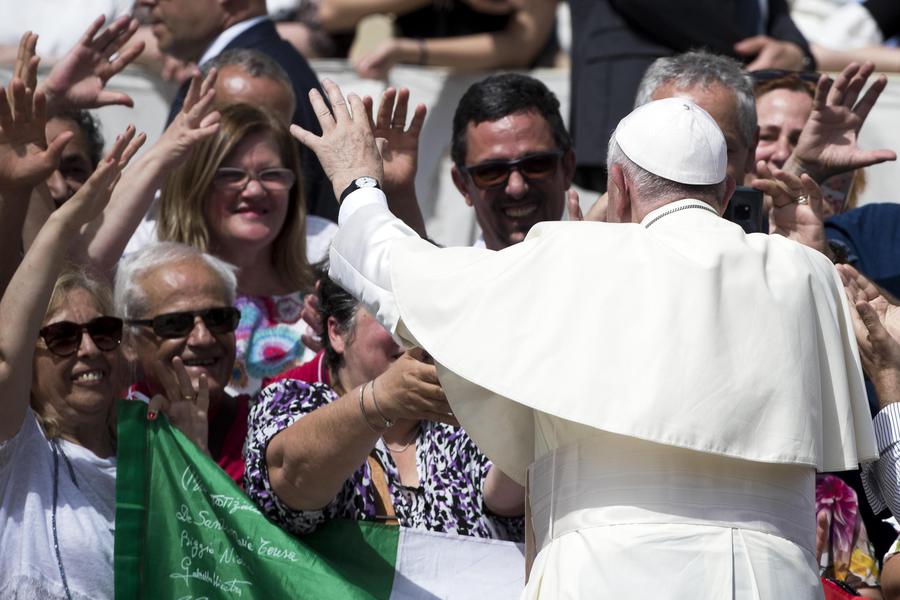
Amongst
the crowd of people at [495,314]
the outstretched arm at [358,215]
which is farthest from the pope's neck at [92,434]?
the outstretched arm at [358,215]

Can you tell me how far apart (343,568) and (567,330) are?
4.26 feet

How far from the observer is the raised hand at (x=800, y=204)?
16.2 feet

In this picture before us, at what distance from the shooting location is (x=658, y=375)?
3.54 m

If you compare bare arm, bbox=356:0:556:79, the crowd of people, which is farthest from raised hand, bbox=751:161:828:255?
bare arm, bbox=356:0:556:79

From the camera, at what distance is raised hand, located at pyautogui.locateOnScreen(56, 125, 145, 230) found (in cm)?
465

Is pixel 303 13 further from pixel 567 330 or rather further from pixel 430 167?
pixel 567 330

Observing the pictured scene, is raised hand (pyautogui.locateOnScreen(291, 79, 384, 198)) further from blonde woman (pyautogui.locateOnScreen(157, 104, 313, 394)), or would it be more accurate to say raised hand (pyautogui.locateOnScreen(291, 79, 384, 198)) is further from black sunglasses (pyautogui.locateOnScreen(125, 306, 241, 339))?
blonde woman (pyautogui.locateOnScreen(157, 104, 313, 394))

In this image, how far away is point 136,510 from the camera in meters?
4.59

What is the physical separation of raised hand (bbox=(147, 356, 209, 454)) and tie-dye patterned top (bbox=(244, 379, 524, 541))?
0.31 metres

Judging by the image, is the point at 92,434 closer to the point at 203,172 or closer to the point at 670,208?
the point at 203,172

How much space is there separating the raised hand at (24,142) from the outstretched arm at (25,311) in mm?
341

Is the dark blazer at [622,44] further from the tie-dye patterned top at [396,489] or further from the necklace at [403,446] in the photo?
the tie-dye patterned top at [396,489]

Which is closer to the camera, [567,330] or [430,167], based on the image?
[567,330]

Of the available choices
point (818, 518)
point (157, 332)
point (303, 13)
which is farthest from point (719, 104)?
point (303, 13)
